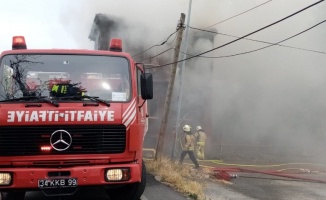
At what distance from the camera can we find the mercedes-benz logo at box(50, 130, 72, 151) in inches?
155

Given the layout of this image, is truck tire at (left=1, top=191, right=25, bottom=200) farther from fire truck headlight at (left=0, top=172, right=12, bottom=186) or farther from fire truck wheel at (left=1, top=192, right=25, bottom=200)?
fire truck headlight at (left=0, top=172, right=12, bottom=186)

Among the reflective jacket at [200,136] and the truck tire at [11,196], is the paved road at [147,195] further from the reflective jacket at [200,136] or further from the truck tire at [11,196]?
the reflective jacket at [200,136]

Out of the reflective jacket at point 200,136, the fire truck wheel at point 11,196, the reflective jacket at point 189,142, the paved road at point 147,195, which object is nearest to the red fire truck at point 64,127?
the fire truck wheel at point 11,196

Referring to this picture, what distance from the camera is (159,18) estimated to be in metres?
14.5

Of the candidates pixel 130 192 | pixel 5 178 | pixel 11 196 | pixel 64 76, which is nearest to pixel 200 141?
pixel 130 192

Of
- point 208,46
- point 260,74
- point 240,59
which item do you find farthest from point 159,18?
point 260,74

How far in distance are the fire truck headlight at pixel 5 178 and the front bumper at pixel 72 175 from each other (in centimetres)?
3

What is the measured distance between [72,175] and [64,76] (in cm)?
111

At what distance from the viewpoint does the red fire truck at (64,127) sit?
12.8 feet

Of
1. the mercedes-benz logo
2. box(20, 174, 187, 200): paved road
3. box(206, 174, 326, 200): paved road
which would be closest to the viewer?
the mercedes-benz logo

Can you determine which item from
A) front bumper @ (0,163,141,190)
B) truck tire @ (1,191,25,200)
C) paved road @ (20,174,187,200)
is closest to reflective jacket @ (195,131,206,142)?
paved road @ (20,174,187,200)

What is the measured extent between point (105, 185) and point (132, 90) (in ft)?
3.43

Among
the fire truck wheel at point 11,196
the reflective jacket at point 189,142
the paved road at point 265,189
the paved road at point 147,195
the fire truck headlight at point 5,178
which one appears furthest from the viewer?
the reflective jacket at point 189,142

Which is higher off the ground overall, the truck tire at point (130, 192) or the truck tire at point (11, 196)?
the truck tire at point (130, 192)
